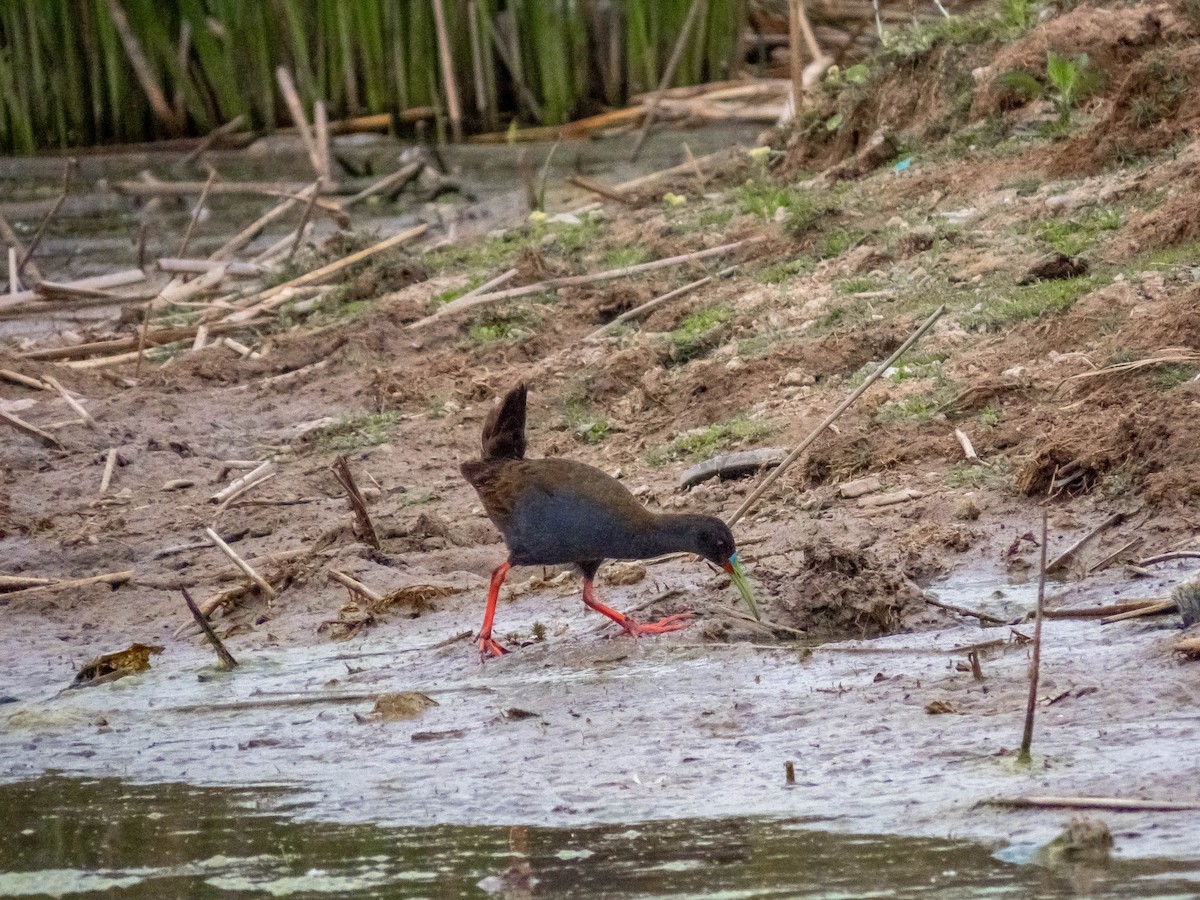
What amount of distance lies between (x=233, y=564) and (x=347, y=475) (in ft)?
2.25

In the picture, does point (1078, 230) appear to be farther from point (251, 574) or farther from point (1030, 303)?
point (251, 574)

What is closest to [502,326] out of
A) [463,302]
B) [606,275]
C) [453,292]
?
[463,302]

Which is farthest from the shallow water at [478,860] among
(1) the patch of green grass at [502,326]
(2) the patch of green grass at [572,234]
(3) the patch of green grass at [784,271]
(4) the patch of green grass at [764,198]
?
(2) the patch of green grass at [572,234]

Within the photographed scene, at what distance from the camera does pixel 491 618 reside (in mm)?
6414

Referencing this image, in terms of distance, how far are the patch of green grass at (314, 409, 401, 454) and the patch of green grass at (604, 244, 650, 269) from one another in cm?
214

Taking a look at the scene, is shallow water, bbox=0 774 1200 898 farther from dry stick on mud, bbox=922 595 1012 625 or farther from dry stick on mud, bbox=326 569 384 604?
dry stick on mud, bbox=326 569 384 604

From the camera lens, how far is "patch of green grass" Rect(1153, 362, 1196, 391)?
277 inches

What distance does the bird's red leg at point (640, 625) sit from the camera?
20.5 ft

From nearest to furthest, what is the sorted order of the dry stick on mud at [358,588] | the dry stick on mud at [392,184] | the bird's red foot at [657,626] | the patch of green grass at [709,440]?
the bird's red foot at [657,626], the dry stick on mud at [358,588], the patch of green grass at [709,440], the dry stick on mud at [392,184]

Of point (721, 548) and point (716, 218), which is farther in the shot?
point (716, 218)

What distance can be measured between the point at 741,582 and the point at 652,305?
13.7 feet

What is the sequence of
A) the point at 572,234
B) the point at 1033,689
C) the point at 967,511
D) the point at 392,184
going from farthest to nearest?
the point at 392,184
the point at 572,234
the point at 967,511
the point at 1033,689

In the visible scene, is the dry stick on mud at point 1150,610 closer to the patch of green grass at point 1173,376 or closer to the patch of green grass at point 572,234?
the patch of green grass at point 1173,376

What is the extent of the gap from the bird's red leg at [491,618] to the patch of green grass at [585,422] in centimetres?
218
